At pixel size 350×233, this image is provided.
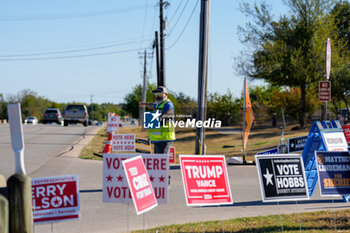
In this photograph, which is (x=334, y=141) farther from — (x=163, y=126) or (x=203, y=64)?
(x=203, y=64)

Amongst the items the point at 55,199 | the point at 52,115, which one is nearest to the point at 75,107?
the point at 52,115

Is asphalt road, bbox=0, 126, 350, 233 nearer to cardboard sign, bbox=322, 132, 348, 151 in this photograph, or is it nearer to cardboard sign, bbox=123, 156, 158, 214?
cardboard sign, bbox=123, 156, 158, 214

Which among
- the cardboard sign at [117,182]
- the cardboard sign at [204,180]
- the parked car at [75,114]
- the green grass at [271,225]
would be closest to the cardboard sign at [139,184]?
the cardboard sign at [117,182]

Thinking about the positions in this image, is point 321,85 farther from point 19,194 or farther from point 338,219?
point 19,194

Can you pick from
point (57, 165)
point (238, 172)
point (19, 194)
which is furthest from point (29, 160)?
point (19, 194)

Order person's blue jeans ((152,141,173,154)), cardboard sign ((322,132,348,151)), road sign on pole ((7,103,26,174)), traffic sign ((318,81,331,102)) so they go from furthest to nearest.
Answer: traffic sign ((318,81,331,102)), person's blue jeans ((152,141,173,154)), cardboard sign ((322,132,348,151)), road sign on pole ((7,103,26,174))

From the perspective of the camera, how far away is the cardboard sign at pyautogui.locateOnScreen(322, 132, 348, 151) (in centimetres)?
766

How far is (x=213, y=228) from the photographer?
21.2 ft

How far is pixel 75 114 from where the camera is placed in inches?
1683

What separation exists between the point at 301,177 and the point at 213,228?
1373 millimetres

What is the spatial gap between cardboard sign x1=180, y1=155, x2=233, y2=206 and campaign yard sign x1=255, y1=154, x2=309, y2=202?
48 centimetres

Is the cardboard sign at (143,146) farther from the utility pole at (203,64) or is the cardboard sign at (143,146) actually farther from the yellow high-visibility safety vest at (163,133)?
the yellow high-visibility safety vest at (163,133)

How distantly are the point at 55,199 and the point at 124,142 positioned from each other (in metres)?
8.79

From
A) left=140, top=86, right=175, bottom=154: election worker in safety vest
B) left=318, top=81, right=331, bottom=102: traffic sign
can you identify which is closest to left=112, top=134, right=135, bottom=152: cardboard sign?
left=140, top=86, right=175, bottom=154: election worker in safety vest
